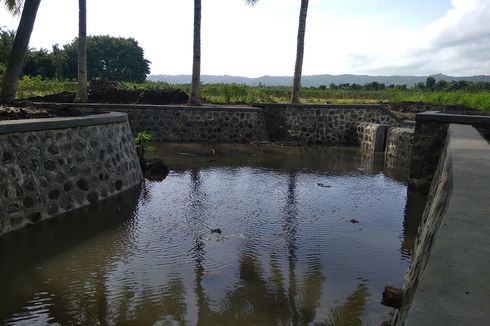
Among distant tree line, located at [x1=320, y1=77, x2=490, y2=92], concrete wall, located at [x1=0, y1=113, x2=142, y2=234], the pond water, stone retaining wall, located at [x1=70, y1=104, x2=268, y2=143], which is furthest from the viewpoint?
distant tree line, located at [x1=320, y1=77, x2=490, y2=92]

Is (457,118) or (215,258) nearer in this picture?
(215,258)

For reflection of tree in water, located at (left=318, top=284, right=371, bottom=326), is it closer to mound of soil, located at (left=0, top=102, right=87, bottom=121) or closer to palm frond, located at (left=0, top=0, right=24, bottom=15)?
mound of soil, located at (left=0, top=102, right=87, bottom=121)

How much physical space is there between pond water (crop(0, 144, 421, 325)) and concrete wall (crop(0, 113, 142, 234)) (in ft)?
0.94

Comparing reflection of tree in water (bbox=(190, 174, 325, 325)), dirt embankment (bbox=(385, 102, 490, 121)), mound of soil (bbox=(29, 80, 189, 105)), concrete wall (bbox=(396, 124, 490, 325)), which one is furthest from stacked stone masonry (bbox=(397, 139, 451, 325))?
mound of soil (bbox=(29, 80, 189, 105))

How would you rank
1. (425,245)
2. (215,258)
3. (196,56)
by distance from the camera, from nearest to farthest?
(425,245), (215,258), (196,56)

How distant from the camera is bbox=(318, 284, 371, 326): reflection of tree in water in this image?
425 centimetres

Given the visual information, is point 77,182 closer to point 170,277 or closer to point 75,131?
point 75,131

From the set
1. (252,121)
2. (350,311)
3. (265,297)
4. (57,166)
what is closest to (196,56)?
(252,121)

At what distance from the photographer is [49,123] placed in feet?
24.6

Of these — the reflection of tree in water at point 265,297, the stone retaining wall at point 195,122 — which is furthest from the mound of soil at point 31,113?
the stone retaining wall at point 195,122

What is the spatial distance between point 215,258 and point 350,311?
1904 millimetres

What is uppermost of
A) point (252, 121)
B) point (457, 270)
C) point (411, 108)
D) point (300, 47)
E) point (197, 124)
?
Result: point (300, 47)

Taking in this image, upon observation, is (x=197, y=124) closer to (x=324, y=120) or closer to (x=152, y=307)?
(x=324, y=120)

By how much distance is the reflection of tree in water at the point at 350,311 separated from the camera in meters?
4.25
